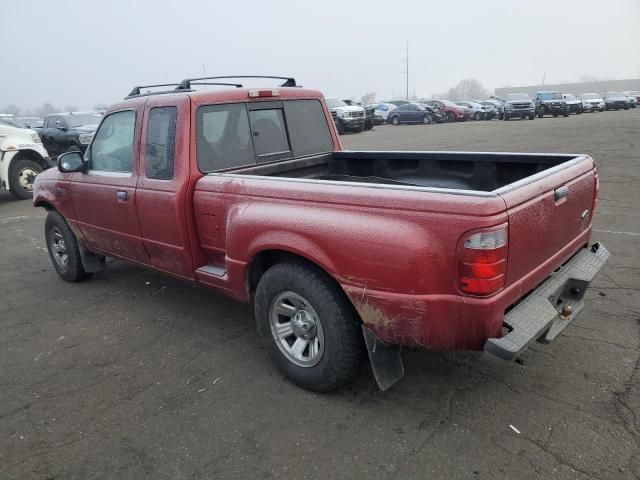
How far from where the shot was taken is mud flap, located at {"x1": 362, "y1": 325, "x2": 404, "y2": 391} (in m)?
2.72

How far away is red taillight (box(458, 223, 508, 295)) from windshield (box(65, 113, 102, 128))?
17.1 m

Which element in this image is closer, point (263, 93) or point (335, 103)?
point (263, 93)

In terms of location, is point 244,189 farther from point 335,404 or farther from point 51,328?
point 51,328

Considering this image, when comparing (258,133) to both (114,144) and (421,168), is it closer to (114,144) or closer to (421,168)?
(114,144)

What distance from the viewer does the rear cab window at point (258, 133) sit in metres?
3.76

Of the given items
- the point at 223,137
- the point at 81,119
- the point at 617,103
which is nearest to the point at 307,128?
the point at 223,137

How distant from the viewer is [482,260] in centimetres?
227

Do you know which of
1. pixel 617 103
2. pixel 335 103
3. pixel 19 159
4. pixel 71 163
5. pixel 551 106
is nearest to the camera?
pixel 71 163

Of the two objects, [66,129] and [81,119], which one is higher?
[81,119]

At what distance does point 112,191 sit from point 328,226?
242 cm

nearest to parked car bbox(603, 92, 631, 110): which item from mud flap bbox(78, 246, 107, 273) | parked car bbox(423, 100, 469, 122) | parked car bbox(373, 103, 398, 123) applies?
parked car bbox(423, 100, 469, 122)

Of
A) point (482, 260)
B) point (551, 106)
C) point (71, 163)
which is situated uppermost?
point (71, 163)

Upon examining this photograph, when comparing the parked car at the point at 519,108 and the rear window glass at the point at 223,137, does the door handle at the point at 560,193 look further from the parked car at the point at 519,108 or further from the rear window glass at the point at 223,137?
the parked car at the point at 519,108

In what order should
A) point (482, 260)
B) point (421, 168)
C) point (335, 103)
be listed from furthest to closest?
point (335, 103) → point (421, 168) → point (482, 260)
